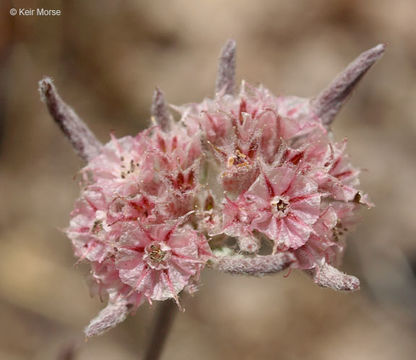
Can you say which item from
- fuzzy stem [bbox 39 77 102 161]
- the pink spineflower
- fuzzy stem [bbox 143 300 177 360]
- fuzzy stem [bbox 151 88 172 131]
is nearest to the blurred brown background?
fuzzy stem [bbox 143 300 177 360]

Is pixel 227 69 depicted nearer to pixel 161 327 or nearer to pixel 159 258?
pixel 159 258

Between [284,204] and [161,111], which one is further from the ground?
[161,111]

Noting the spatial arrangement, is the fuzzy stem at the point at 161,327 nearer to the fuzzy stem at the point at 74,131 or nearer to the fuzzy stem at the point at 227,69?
the fuzzy stem at the point at 74,131

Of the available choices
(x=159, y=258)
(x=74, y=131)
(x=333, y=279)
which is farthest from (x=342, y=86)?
(x=74, y=131)

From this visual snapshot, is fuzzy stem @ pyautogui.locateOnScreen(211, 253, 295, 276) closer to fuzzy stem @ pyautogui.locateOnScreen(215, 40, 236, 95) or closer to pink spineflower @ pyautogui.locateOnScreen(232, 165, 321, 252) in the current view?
pink spineflower @ pyautogui.locateOnScreen(232, 165, 321, 252)

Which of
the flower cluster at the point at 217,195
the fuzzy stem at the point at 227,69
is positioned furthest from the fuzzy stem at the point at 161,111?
the fuzzy stem at the point at 227,69

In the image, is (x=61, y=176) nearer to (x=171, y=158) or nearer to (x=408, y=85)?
(x=171, y=158)
